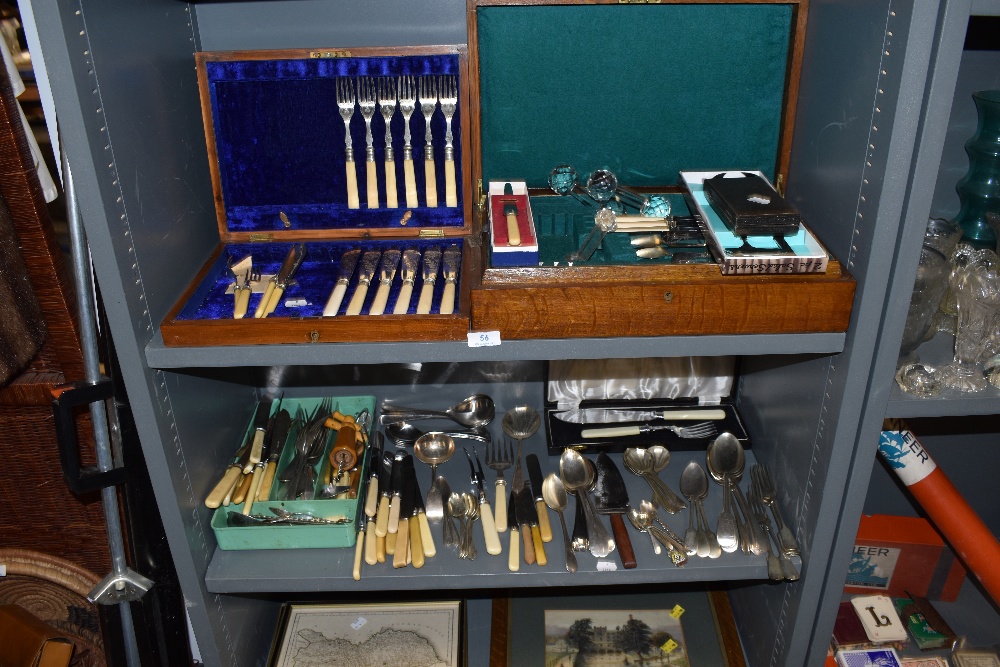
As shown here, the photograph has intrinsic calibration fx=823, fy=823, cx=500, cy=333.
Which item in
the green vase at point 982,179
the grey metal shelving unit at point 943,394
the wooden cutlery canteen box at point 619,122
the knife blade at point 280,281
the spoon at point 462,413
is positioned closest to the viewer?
the grey metal shelving unit at point 943,394

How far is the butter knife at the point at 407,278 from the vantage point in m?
1.34

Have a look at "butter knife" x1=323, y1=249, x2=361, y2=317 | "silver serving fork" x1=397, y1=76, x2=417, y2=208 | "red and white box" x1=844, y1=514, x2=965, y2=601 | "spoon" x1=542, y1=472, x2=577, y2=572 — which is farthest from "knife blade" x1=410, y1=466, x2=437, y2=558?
"red and white box" x1=844, y1=514, x2=965, y2=601

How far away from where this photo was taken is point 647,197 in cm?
156

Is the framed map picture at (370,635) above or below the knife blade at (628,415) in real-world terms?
→ below

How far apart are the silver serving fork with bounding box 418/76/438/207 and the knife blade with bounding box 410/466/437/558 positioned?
0.58 metres

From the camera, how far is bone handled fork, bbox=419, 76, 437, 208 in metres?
1.50

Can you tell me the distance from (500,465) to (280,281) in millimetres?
609

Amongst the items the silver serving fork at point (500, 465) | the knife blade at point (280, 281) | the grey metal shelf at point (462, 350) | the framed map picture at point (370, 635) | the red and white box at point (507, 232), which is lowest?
the framed map picture at point (370, 635)

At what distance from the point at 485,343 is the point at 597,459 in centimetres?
58

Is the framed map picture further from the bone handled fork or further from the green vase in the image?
the green vase

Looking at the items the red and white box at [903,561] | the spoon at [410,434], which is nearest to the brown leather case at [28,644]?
the spoon at [410,434]

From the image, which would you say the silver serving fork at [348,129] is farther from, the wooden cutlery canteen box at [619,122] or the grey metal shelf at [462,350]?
the grey metal shelf at [462,350]

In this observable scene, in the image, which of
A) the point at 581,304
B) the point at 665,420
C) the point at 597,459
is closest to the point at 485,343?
the point at 581,304

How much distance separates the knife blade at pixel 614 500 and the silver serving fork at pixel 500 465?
18cm
